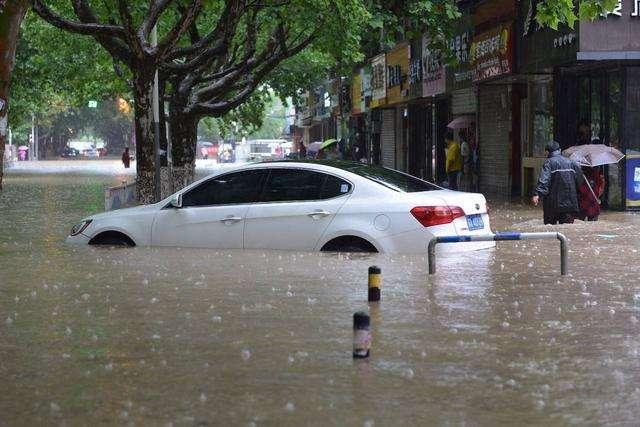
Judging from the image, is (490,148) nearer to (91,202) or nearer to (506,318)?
(91,202)

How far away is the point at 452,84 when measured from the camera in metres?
39.7

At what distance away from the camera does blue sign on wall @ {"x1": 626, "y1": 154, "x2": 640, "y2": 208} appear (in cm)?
2697

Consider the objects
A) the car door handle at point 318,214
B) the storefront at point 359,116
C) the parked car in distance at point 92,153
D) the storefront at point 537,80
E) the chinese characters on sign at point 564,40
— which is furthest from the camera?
the parked car in distance at point 92,153

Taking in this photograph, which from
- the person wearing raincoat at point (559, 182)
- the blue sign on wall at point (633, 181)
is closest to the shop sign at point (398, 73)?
the blue sign on wall at point (633, 181)

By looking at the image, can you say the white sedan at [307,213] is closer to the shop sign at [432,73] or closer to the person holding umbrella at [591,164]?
the person holding umbrella at [591,164]

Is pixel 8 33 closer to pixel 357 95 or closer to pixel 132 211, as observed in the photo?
pixel 132 211

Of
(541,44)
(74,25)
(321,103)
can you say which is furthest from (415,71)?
(321,103)

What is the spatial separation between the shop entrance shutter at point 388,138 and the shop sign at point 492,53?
1739 cm

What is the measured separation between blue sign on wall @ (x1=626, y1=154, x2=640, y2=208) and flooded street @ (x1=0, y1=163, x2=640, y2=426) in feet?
33.2

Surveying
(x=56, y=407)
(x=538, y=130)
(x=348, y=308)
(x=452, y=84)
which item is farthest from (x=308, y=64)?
(x=56, y=407)

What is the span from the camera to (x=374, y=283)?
38.3 feet

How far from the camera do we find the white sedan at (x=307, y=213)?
14891 mm

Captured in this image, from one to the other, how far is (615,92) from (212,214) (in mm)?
14566

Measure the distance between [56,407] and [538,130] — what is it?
27.9 metres
